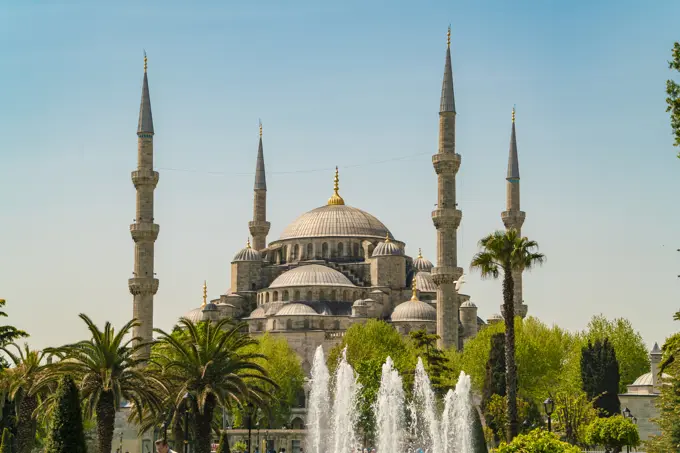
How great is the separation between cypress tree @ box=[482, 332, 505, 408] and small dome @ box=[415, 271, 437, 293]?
→ 30.3 m

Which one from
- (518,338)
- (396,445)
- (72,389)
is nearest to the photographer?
(72,389)

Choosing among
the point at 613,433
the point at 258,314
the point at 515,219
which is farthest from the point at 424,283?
the point at 613,433

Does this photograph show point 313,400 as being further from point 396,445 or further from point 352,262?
point 352,262

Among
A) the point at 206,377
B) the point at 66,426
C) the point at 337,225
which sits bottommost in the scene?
the point at 66,426

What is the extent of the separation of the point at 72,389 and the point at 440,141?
43.8 metres

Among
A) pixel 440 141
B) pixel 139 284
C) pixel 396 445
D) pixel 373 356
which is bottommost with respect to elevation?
pixel 396 445

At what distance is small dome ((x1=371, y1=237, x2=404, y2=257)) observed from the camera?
271ft

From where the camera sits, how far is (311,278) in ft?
265

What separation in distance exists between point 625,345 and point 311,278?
889 inches

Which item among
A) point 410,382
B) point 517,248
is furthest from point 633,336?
point 517,248

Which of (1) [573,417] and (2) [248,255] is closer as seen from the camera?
(1) [573,417]

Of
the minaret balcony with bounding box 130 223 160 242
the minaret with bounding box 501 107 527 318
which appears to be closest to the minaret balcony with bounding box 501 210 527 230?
the minaret with bounding box 501 107 527 318

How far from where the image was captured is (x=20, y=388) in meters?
31.3

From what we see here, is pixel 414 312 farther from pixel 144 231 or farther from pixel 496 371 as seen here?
pixel 496 371
